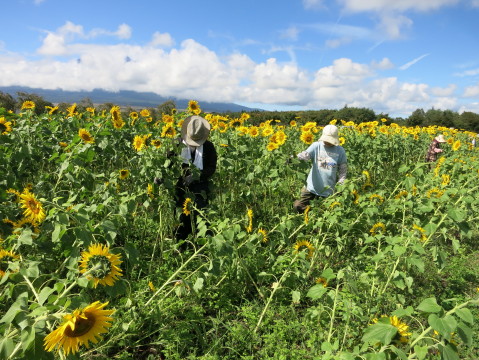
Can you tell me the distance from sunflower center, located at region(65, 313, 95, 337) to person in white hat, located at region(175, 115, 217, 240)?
2000mm

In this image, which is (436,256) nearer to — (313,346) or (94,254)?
(313,346)

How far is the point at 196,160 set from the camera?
3387 mm

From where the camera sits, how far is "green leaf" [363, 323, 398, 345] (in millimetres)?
1237

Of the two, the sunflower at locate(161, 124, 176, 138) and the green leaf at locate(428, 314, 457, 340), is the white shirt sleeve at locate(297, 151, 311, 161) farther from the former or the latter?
the green leaf at locate(428, 314, 457, 340)

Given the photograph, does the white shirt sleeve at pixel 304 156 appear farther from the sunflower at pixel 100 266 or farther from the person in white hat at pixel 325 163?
the sunflower at pixel 100 266

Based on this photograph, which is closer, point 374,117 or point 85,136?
point 85,136

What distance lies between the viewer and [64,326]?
107 centimetres

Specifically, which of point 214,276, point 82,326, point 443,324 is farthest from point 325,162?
point 82,326

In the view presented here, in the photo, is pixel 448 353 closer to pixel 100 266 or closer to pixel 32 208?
pixel 100 266

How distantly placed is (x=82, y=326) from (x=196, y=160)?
2.34 metres

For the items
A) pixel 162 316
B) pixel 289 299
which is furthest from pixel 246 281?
pixel 162 316

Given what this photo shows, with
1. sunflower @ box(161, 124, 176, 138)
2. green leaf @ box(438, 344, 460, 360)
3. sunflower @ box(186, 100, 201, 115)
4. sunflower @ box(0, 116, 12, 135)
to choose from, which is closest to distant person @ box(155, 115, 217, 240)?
sunflower @ box(161, 124, 176, 138)

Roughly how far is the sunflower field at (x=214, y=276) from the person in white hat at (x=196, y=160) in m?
0.18

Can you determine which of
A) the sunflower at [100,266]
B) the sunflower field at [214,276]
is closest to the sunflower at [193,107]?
the sunflower field at [214,276]
